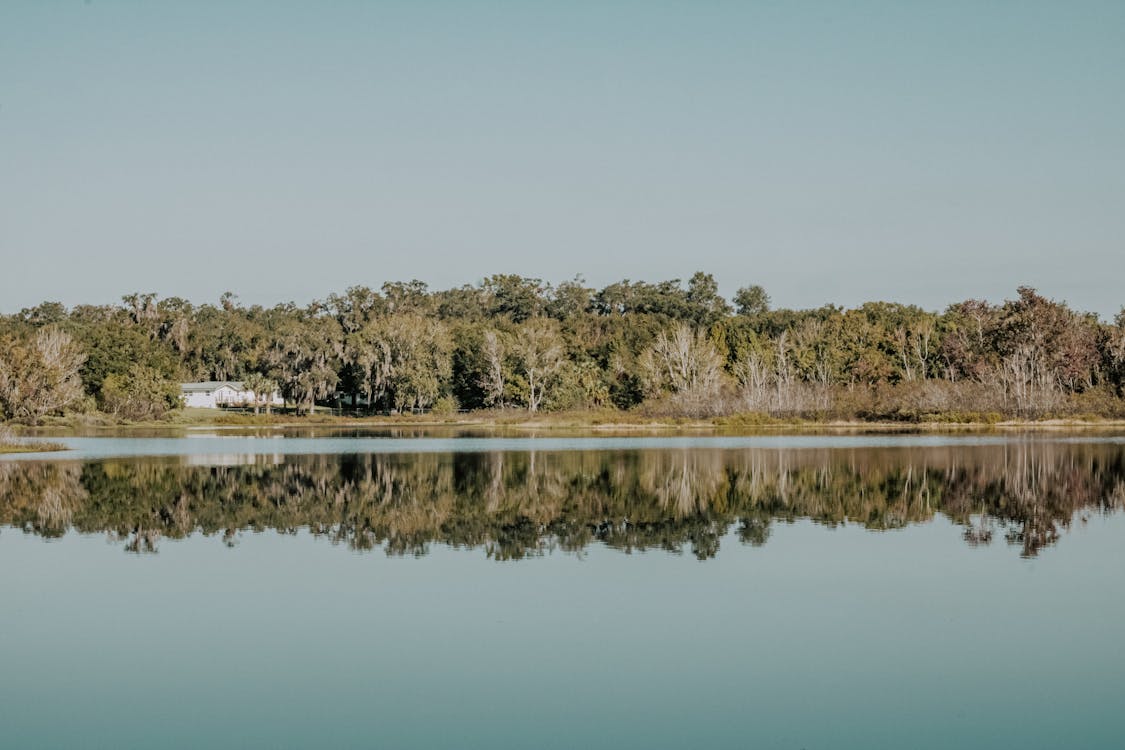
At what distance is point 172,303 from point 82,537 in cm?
11749

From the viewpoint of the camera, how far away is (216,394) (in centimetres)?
12294

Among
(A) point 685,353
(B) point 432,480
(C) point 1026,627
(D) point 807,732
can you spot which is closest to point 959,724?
(D) point 807,732

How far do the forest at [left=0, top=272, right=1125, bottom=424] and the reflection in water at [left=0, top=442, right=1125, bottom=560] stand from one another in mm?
30084

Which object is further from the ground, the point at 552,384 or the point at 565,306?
the point at 565,306

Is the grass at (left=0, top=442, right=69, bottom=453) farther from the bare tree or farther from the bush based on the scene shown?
the bare tree

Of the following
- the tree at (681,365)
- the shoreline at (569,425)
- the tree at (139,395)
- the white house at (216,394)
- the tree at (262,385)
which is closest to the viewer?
the shoreline at (569,425)

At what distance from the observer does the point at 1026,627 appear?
14750 mm

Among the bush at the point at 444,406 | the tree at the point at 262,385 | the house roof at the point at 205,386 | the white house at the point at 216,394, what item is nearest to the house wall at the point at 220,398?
the white house at the point at 216,394

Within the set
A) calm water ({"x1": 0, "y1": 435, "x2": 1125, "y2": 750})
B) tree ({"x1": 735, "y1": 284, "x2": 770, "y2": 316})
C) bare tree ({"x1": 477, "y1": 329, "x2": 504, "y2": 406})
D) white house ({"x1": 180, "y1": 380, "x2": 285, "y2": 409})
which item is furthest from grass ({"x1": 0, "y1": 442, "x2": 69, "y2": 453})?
tree ({"x1": 735, "y1": 284, "x2": 770, "y2": 316})

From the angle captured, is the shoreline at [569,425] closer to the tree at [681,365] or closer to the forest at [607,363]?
the forest at [607,363]

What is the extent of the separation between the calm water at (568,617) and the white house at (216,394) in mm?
90889

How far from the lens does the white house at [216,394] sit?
121 m

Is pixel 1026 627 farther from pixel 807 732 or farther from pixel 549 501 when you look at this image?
pixel 549 501

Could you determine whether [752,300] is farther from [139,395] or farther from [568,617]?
[568,617]
